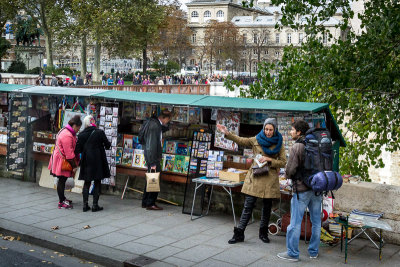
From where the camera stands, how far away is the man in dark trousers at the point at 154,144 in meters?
9.95

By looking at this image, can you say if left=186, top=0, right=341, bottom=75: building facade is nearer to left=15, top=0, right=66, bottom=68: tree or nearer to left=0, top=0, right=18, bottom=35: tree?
left=15, top=0, right=66, bottom=68: tree

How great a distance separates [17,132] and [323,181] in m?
7.76

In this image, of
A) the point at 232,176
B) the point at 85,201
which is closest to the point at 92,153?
the point at 85,201

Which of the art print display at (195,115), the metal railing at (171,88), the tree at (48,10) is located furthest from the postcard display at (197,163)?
the tree at (48,10)

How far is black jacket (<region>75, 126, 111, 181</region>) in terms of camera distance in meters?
9.93

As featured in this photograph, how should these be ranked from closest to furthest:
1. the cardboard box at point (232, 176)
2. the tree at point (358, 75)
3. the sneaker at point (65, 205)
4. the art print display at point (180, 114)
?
1. the cardboard box at point (232, 176)
2. the sneaker at point (65, 205)
3. the art print display at point (180, 114)
4. the tree at point (358, 75)

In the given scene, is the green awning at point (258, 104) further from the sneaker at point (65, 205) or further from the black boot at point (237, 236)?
the sneaker at point (65, 205)

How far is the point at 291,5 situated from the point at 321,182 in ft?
21.5

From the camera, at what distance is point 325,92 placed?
1274 cm

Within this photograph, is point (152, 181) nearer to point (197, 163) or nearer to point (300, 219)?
point (197, 163)

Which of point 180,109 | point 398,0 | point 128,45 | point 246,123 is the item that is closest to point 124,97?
point 180,109

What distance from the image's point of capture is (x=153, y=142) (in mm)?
9914

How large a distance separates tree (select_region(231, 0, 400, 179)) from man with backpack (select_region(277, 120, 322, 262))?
430cm

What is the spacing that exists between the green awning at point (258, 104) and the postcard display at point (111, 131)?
2183mm
